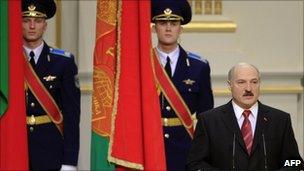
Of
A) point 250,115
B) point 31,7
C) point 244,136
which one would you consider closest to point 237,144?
point 244,136

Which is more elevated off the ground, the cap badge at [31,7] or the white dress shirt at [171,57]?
the cap badge at [31,7]

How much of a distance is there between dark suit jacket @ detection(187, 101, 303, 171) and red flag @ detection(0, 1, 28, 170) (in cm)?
103

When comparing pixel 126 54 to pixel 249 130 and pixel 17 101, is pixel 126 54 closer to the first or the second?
pixel 17 101

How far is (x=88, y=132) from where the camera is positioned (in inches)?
218

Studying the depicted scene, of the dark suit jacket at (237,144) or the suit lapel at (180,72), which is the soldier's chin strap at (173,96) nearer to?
the suit lapel at (180,72)

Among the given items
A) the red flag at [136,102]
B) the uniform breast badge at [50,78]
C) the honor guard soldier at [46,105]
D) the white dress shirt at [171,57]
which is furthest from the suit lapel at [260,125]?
the uniform breast badge at [50,78]

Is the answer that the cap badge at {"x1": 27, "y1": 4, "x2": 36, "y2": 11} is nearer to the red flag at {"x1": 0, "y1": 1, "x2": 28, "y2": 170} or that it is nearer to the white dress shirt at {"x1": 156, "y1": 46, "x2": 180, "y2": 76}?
the red flag at {"x1": 0, "y1": 1, "x2": 28, "y2": 170}

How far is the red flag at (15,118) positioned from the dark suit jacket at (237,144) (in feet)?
3.38

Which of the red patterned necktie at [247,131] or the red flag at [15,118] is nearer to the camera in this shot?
the red patterned necktie at [247,131]

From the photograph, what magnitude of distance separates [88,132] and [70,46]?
0.63m

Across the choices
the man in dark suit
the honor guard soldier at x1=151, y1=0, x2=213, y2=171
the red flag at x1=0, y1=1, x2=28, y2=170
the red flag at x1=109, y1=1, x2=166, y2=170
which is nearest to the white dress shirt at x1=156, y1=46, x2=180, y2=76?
the honor guard soldier at x1=151, y1=0, x2=213, y2=171

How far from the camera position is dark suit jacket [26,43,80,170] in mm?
4105

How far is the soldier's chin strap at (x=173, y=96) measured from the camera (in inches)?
164

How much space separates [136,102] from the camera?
4.11 meters
